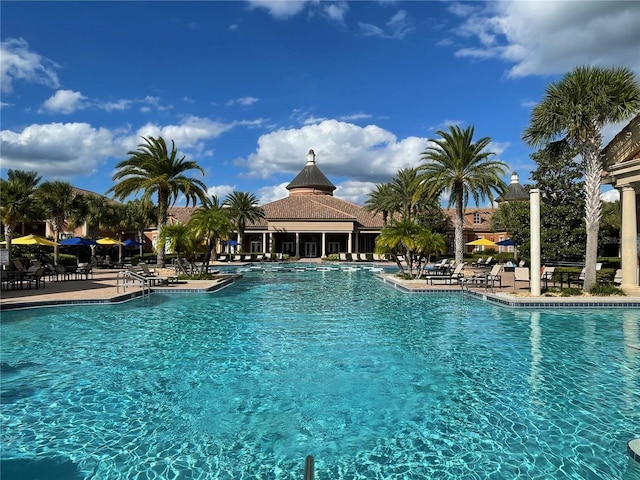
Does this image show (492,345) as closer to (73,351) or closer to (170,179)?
(73,351)

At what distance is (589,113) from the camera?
1587 cm

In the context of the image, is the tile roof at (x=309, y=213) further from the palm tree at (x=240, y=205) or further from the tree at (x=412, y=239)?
the tree at (x=412, y=239)

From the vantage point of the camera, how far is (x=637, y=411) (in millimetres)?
5902

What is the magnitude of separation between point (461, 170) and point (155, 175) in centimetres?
1737

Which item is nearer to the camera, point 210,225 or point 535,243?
point 535,243

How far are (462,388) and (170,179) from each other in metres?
23.0

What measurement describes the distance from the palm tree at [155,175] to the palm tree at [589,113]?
18.3 m

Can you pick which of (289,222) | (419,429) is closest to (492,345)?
(419,429)

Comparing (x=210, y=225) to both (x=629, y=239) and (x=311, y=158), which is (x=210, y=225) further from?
(x=311, y=158)

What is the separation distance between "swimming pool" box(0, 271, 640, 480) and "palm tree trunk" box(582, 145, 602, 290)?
15.1ft

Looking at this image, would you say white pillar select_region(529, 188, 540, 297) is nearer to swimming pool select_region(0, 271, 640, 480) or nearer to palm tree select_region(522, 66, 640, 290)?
palm tree select_region(522, 66, 640, 290)

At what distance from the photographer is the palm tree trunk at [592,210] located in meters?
16.6

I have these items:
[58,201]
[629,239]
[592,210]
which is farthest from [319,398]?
[58,201]

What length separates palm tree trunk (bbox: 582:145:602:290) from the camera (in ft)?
54.4
